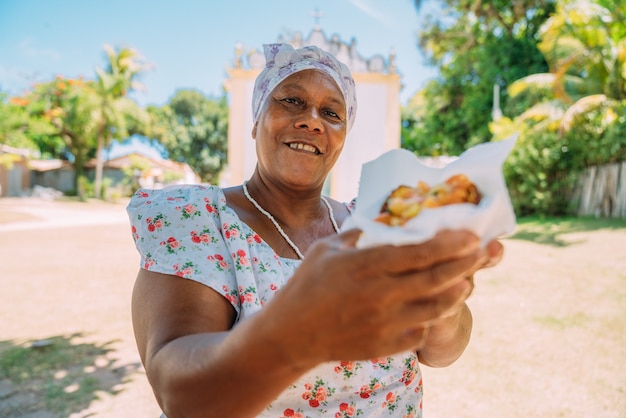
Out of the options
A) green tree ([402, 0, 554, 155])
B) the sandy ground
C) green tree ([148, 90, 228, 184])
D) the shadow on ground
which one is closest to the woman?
the sandy ground

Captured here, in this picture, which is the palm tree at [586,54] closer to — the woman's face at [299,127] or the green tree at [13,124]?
the woman's face at [299,127]

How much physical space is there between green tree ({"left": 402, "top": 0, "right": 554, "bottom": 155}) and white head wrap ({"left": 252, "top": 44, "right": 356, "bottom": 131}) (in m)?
20.9

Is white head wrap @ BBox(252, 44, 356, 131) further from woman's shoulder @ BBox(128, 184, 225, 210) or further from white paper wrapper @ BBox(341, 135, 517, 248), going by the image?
white paper wrapper @ BBox(341, 135, 517, 248)

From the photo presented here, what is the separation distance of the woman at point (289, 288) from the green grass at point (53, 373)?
3003 millimetres

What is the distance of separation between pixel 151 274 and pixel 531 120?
17145 mm

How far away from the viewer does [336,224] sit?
194 centimetres

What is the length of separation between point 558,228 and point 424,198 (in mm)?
13425

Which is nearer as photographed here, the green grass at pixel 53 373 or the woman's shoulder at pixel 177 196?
the woman's shoulder at pixel 177 196

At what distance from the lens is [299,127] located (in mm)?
1672

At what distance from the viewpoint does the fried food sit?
82 centimetres

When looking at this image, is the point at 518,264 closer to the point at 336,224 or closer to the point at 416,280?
the point at 336,224

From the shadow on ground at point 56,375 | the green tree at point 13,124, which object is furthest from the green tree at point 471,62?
the green tree at point 13,124

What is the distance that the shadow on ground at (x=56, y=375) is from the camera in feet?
11.5

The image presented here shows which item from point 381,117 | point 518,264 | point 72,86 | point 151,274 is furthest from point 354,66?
point 72,86
